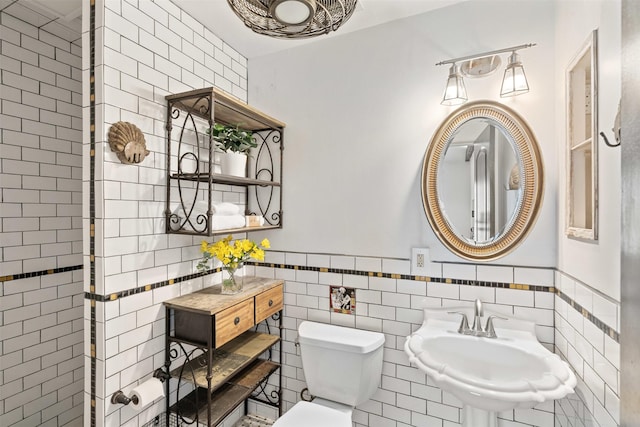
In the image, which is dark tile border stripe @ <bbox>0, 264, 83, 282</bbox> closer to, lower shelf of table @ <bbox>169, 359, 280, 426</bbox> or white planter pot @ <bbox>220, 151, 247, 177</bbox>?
lower shelf of table @ <bbox>169, 359, 280, 426</bbox>

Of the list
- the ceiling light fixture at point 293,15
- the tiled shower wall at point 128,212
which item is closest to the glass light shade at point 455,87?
the ceiling light fixture at point 293,15

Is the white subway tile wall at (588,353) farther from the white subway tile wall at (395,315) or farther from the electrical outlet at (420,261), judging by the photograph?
the electrical outlet at (420,261)

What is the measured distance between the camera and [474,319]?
149 centimetres

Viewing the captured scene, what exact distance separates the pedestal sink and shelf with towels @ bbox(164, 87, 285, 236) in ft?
3.52

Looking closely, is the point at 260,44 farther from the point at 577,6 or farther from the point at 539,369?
the point at 539,369

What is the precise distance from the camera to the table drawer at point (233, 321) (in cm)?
147

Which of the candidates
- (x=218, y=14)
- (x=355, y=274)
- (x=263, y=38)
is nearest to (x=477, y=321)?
(x=355, y=274)

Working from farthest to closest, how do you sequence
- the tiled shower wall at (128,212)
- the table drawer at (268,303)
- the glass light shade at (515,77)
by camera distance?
the table drawer at (268,303)
the glass light shade at (515,77)
the tiled shower wall at (128,212)

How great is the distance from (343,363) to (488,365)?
0.68 meters

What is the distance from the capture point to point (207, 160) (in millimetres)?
1795

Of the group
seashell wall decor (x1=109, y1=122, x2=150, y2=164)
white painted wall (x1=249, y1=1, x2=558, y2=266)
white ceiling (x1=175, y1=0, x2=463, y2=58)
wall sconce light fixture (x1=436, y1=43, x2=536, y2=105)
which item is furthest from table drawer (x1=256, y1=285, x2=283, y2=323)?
white ceiling (x1=175, y1=0, x2=463, y2=58)

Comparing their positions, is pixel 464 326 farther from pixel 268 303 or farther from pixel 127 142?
pixel 127 142

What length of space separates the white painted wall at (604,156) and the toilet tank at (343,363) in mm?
958

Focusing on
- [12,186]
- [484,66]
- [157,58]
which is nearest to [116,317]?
[12,186]
